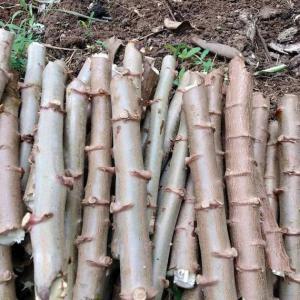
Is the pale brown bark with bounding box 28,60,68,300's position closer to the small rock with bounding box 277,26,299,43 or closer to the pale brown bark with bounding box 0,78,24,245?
the pale brown bark with bounding box 0,78,24,245

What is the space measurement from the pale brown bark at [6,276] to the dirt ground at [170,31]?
125 cm

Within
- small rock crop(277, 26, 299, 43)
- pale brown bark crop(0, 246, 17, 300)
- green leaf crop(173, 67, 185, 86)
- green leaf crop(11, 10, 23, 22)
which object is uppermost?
green leaf crop(11, 10, 23, 22)

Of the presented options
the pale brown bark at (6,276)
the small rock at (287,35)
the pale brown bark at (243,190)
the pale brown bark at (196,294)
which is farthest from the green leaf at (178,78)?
the pale brown bark at (6,276)

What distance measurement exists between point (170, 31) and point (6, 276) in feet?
6.25

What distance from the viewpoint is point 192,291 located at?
2035 millimetres

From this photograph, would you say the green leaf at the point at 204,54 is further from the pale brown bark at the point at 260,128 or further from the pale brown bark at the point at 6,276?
the pale brown bark at the point at 6,276

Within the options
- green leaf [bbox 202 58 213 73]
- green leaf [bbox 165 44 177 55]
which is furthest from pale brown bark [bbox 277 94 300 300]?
green leaf [bbox 165 44 177 55]

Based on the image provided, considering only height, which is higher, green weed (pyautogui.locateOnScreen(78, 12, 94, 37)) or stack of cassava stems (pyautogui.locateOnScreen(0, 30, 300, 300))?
green weed (pyautogui.locateOnScreen(78, 12, 94, 37))

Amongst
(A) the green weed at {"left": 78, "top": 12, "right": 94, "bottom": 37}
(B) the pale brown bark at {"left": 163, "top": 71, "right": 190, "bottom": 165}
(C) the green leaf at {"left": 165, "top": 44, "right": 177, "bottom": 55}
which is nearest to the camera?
(B) the pale brown bark at {"left": 163, "top": 71, "right": 190, "bottom": 165}

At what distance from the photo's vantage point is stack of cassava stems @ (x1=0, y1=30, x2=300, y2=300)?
191 centimetres

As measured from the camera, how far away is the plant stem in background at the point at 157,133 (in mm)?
2141

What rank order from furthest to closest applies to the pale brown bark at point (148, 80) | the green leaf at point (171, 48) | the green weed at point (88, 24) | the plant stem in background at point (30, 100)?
the green weed at point (88, 24), the green leaf at point (171, 48), the pale brown bark at point (148, 80), the plant stem in background at point (30, 100)

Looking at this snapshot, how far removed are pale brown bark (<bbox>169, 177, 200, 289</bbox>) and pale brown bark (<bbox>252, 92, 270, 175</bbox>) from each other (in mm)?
348

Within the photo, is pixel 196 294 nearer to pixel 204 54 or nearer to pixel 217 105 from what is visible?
pixel 217 105
